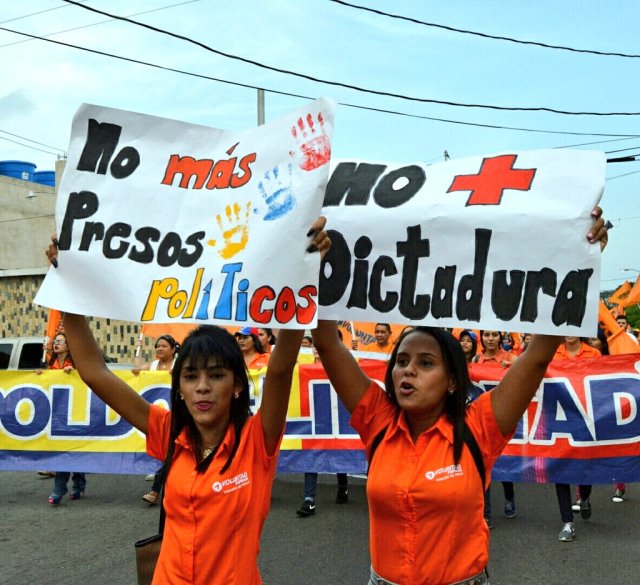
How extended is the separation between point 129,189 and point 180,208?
0.70 feet

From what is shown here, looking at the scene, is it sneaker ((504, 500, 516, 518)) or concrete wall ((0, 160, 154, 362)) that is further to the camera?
concrete wall ((0, 160, 154, 362))

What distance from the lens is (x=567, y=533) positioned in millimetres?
6375

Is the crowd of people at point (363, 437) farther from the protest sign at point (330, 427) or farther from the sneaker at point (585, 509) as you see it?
the sneaker at point (585, 509)

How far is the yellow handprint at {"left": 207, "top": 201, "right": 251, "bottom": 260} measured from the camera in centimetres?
282

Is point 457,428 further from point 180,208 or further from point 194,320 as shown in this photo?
point 180,208

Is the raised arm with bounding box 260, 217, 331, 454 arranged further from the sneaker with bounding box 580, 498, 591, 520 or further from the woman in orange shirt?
the sneaker with bounding box 580, 498, 591, 520

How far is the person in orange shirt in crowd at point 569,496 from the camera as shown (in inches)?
253

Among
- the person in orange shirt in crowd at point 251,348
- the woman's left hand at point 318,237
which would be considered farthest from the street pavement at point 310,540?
Answer: the woman's left hand at point 318,237

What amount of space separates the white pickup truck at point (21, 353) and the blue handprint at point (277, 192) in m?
9.39

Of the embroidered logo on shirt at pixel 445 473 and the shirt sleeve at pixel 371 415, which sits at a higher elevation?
the shirt sleeve at pixel 371 415

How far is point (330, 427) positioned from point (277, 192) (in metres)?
4.89

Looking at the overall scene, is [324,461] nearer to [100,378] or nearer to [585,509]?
[585,509]

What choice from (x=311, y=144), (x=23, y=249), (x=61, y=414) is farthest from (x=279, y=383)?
A: (x=23, y=249)

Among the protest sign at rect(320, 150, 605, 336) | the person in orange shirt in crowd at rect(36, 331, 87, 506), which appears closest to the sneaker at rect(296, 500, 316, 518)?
the person in orange shirt in crowd at rect(36, 331, 87, 506)
